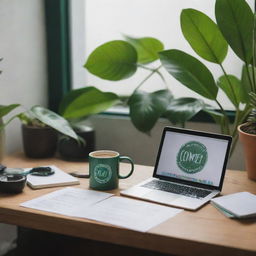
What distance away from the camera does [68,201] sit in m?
1.44

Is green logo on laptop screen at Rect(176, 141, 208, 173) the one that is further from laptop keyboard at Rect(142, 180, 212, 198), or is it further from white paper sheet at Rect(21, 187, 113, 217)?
white paper sheet at Rect(21, 187, 113, 217)

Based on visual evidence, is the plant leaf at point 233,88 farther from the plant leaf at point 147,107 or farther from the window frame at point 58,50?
the window frame at point 58,50

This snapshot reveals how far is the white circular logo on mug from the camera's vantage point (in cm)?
154

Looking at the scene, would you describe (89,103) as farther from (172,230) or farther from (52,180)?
(172,230)

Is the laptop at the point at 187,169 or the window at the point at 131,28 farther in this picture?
the window at the point at 131,28

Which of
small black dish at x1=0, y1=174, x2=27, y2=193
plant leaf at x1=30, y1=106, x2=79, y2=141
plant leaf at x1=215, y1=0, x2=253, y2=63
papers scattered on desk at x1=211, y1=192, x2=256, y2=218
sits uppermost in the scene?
plant leaf at x1=215, y1=0, x2=253, y2=63

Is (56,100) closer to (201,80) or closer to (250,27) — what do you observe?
(201,80)

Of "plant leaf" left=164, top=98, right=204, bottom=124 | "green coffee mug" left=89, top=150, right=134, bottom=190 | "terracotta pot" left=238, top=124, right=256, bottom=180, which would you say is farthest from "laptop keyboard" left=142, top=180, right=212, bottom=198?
"plant leaf" left=164, top=98, right=204, bottom=124

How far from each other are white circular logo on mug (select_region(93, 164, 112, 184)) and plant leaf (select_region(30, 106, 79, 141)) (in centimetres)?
22

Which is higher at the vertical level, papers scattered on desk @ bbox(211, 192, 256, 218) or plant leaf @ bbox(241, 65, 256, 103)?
plant leaf @ bbox(241, 65, 256, 103)

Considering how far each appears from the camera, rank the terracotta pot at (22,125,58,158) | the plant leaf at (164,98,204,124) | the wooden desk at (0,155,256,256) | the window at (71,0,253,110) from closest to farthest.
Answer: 1. the wooden desk at (0,155,256,256)
2. the plant leaf at (164,98,204,124)
3. the terracotta pot at (22,125,58,158)
4. the window at (71,0,253,110)

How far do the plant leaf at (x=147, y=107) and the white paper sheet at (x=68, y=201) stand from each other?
17.0 inches

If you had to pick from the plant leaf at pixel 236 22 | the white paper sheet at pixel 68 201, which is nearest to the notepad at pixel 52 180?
the white paper sheet at pixel 68 201

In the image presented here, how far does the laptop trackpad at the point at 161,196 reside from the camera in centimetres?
145
